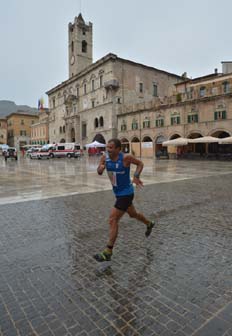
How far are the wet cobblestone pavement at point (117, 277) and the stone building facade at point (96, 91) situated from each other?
34528 millimetres

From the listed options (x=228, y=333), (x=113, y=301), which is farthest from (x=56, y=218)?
(x=228, y=333)

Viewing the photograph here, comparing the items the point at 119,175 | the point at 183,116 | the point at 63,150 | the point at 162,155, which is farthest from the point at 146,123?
the point at 119,175

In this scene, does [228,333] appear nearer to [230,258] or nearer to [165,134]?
[230,258]

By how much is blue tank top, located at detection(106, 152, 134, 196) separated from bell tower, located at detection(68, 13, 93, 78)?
5832cm

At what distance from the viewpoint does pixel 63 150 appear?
39.3 m

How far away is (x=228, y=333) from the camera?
215 centimetres

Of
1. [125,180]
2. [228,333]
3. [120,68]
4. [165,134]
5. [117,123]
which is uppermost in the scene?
[120,68]

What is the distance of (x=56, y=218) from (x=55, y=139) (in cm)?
6079

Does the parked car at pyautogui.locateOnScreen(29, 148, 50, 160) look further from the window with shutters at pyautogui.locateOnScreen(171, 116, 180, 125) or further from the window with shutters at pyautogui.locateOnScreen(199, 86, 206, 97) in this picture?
the window with shutters at pyautogui.locateOnScreen(199, 86, 206, 97)

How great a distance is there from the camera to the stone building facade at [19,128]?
3290 inches

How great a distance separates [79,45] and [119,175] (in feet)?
201

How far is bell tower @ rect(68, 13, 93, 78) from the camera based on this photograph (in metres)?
55.6

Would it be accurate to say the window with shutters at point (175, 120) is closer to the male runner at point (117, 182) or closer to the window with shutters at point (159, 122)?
the window with shutters at point (159, 122)

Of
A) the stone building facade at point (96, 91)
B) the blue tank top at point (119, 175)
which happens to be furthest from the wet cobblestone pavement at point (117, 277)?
the stone building facade at point (96, 91)
